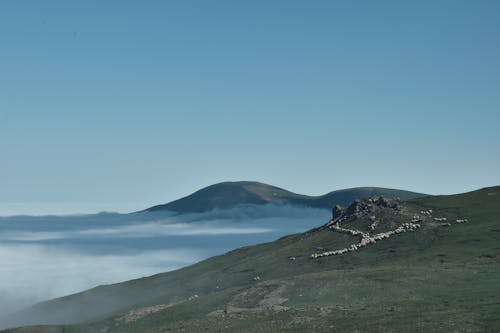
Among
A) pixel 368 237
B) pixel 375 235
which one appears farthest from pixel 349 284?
pixel 375 235

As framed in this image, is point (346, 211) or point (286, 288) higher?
point (346, 211)

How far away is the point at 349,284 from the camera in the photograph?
8462cm

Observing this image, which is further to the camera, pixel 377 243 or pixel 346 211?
pixel 346 211

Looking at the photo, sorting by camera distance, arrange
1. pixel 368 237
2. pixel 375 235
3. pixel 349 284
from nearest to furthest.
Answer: pixel 349 284 → pixel 368 237 → pixel 375 235

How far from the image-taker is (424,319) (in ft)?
192

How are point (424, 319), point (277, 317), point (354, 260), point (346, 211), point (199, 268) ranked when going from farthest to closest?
point (199, 268) → point (346, 211) → point (354, 260) → point (277, 317) → point (424, 319)

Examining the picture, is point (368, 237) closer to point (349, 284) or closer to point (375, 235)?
point (375, 235)

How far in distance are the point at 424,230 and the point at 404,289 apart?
45.4m

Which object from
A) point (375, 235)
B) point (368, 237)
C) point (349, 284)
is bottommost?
point (349, 284)

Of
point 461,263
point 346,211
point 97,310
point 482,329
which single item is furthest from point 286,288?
point 97,310

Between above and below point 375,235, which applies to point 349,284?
below

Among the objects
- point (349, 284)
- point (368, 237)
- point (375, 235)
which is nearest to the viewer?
point (349, 284)

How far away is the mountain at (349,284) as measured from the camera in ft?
213

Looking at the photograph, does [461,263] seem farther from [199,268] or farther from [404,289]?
[199,268]
